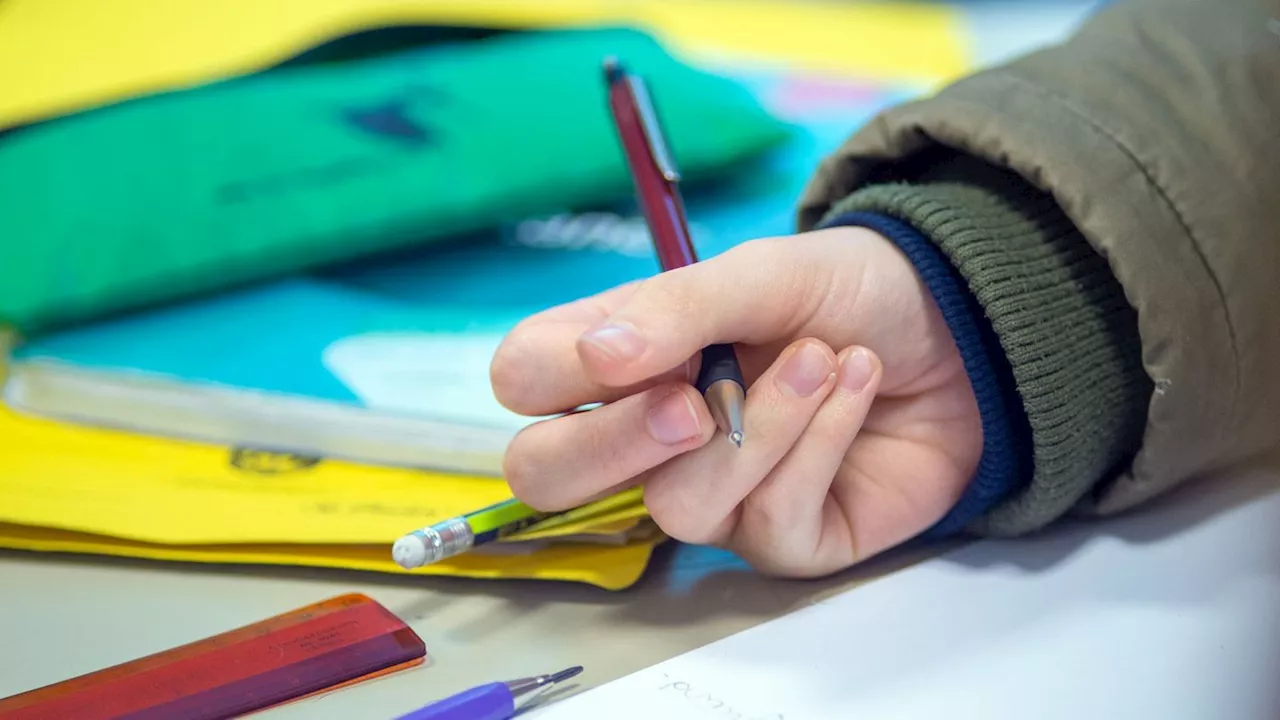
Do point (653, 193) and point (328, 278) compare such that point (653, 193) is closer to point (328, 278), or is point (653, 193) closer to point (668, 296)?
point (668, 296)

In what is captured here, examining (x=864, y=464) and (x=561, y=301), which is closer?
(x=864, y=464)

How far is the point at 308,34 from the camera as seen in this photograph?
0.89m

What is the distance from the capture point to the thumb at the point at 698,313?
0.31 meters

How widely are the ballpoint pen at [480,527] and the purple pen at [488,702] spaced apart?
0.05m

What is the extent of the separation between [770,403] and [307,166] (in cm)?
36

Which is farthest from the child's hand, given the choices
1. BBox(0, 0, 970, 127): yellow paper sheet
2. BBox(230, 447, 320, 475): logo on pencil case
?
BBox(0, 0, 970, 127): yellow paper sheet

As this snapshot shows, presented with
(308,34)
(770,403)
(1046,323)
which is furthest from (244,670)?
(308,34)

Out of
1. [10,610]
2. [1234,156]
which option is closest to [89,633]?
[10,610]

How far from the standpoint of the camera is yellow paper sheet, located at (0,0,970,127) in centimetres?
79

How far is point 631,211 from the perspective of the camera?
67 cm

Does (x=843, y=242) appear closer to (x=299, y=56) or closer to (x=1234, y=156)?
(x=1234, y=156)

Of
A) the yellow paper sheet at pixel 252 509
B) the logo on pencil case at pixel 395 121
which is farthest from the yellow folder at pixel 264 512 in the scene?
the logo on pencil case at pixel 395 121

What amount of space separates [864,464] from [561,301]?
0.71 ft

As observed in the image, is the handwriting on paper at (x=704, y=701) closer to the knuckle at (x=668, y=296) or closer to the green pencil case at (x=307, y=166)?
the knuckle at (x=668, y=296)
